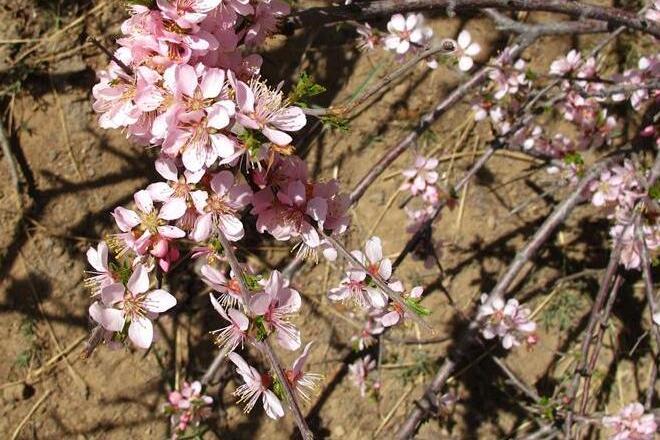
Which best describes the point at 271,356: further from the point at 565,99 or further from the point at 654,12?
the point at 654,12

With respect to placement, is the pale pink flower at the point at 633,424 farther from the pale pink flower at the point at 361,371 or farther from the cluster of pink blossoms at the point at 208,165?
the cluster of pink blossoms at the point at 208,165

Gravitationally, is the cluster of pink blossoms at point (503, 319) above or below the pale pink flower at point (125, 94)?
below

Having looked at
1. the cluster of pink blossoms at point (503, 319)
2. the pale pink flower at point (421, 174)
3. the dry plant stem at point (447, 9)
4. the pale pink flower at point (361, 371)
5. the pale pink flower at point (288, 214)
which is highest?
the dry plant stem at point (447, 9)

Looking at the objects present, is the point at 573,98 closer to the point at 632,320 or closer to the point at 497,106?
the point at 497,106

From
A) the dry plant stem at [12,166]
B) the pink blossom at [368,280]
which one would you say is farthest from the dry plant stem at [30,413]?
the pink blossom at [368,280]

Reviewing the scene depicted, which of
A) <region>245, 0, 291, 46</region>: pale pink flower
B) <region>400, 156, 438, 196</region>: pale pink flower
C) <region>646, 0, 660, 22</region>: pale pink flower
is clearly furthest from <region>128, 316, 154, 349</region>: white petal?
<region>646, 0, 660, 22</region>: pale pink flower

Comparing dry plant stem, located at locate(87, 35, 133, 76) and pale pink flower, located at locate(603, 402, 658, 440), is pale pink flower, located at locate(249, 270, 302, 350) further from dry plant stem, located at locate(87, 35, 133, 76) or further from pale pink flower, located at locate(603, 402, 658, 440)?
pale pink flower, located at locate(603, 402, 658, 440)

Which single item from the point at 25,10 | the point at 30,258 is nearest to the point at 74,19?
the point at 25,10
